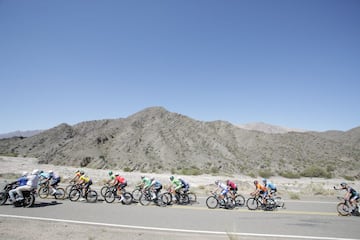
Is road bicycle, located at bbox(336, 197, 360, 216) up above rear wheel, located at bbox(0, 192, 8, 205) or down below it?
below

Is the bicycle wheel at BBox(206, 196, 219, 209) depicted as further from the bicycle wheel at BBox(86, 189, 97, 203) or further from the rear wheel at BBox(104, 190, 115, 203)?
the bicycle wheel at BBox(86, 189, 97, 203)

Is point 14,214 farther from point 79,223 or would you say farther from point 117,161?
point 117,161

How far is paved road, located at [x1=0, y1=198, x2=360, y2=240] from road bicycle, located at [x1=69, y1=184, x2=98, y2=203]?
18.8 inches

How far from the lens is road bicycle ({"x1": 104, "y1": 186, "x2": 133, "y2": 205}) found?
12.9m

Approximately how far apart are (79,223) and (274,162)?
4979 centimetres

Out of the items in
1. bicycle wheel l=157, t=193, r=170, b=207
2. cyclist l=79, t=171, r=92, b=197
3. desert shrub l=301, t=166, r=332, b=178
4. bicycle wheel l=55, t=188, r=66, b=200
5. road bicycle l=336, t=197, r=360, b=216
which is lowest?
desert shrub l=301, t=166, r=332, b=178

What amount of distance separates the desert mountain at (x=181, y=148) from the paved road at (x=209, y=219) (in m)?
30.8

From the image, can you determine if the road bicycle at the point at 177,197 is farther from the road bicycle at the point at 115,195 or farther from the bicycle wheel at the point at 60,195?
the bicycle wheel at the point at 60,195

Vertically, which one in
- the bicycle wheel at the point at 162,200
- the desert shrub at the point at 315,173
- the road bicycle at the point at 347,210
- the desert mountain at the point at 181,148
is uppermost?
the desert mountain at the point at 181,148

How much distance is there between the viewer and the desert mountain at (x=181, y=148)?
47969 millimetres

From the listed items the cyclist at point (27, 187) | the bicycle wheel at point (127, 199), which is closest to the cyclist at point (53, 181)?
the cyclist at point (27, 187)

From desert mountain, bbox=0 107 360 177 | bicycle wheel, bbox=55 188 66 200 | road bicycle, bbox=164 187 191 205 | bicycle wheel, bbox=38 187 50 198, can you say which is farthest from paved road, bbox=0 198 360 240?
desert mountain, bbox=0 107 360 177

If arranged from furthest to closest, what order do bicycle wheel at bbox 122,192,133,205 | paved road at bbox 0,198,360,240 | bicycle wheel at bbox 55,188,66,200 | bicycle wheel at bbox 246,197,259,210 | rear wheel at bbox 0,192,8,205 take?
bicycle wheel at bbox 55,188,66,200 < bicycle wheel at bbox 122,192,133,205 < bicycle wheel at bbox 246,197,259,210 < rear wheel at bbox 0,192,8,205 < paved road at bbox 0,198,360,240

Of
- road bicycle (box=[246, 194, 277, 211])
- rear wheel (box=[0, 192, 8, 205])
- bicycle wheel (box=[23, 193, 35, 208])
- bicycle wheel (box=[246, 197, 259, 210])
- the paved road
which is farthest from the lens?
bicycle wheel (box=[246, 197, 259, 210])
